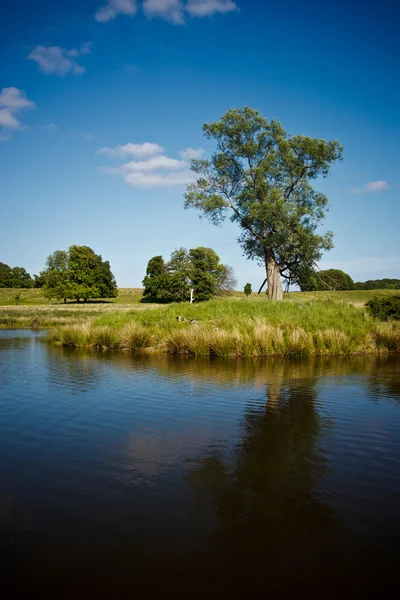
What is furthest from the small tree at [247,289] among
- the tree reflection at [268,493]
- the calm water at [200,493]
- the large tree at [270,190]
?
the tree reflection at [268,493]

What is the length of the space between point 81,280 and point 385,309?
7489cm

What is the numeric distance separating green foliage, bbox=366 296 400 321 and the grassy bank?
0.75 meters

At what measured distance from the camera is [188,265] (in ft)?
294

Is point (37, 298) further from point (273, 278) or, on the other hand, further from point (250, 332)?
point (250, 332)

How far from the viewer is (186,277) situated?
86.5m

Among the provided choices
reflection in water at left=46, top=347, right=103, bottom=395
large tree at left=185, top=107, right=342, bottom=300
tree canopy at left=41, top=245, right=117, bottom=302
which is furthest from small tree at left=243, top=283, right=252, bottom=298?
reflection in water at left=46, top=347, right=103, bottom=395

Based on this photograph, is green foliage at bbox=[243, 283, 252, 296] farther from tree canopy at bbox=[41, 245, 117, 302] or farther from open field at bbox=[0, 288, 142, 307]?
tree canopy at bbox=[41, 245, 117, 302]

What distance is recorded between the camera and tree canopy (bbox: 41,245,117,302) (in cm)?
8544

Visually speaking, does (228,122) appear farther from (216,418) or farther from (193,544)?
(193,544)

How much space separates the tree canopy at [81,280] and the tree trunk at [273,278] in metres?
58.4

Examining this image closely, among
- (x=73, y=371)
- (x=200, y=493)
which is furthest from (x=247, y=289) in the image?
(x=200, y=493)

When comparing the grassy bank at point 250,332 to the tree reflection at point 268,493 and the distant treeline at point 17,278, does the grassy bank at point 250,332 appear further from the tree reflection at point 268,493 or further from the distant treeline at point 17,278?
the distant treeline at point 17,278

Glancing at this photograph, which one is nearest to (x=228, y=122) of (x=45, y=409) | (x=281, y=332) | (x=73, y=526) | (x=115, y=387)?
(x=281, y=332)

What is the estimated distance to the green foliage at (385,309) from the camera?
23.1 meters
